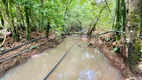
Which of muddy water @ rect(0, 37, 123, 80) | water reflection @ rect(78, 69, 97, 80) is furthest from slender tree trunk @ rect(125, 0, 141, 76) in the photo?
water reflection @ rect(78, 69, 97, 80)

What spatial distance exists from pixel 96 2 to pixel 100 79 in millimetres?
6877

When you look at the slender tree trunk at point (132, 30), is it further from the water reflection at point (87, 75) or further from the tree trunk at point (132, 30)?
the water reflection at point (87, 75)

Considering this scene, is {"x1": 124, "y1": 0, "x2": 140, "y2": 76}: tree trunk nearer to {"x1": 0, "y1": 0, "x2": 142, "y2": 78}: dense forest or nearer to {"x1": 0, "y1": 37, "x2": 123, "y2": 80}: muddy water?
{"x1": 0, "y1": 0, "x2": 142, "y2": 78}: dense forest

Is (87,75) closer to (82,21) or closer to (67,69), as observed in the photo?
(67,69)

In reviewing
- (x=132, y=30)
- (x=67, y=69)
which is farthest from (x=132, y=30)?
(x=67, y=69)

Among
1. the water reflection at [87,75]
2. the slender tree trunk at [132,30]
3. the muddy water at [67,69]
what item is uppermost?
the slender tree trunk at [132,30]

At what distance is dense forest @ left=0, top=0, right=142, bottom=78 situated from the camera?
157 inches

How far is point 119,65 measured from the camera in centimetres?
525

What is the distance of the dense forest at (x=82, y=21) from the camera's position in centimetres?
399

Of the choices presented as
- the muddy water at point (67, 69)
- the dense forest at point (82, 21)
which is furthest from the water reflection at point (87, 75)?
the dense forest at point (82, 21)

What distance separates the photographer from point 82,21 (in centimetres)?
1617

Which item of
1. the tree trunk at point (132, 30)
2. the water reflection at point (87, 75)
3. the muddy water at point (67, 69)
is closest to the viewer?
the tree trunk at point (132, 30)

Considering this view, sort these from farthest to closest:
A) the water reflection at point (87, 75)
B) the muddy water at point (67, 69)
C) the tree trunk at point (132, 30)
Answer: the muddy water at point (67, 69) → the water reflection at point (87, 75) → the tree trunk at point (132, 30)

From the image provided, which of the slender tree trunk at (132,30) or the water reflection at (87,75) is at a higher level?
the slender tree trunk at (132,30)
